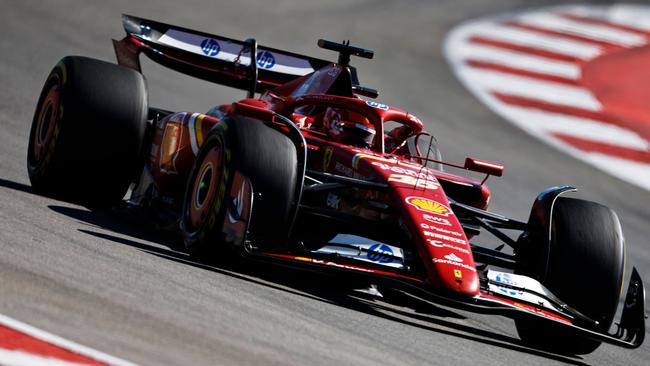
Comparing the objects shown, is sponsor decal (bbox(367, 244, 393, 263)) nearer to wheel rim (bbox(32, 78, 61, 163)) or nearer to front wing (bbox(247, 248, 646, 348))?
front wing (bbox(247, 248, 646, 348))

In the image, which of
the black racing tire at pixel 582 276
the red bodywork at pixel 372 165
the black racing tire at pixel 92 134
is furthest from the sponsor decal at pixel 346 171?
the black racing tire at pixel 92 134

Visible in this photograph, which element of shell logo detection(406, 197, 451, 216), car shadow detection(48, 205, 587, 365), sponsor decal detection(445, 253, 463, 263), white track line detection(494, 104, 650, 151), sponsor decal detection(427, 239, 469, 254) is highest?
white track line detection(494, 104, 650, 151)

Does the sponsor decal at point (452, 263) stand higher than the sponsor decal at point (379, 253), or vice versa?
the sponsor decal at point (452, 263)

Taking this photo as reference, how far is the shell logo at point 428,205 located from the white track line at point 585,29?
14.4 m

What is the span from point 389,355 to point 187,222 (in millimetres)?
2034

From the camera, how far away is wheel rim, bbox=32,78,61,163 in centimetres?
813

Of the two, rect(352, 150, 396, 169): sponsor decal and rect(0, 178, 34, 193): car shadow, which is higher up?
rect(352, 150, 396, 169): sponsor decal

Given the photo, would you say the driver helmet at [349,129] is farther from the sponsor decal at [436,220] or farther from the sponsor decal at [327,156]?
the sponsor decal at [436,220]

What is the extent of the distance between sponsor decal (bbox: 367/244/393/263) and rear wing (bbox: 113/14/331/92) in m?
3.04

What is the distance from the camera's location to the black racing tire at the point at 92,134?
793 centimetres

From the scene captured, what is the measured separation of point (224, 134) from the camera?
274 inches

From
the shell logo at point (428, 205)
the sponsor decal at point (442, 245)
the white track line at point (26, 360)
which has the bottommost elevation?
the white track line at point (26, 360)

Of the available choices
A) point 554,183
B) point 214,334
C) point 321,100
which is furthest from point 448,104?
point 214,334

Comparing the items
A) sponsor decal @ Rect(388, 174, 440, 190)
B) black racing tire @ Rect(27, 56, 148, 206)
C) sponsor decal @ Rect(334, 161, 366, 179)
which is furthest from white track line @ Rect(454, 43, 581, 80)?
sponsor decal @ Rect(388, 174, 440, 190)
